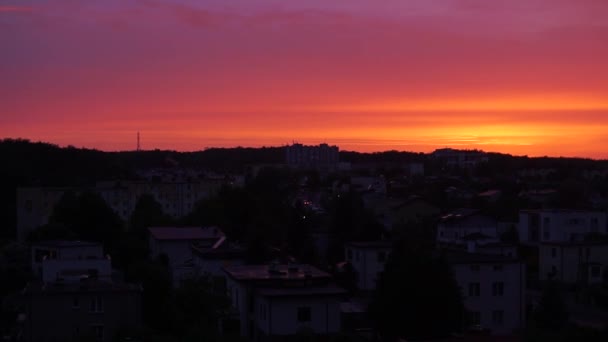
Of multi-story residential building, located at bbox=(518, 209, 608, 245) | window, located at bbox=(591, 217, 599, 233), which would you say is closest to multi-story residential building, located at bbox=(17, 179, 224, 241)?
multi-story residential building, located at bbox=(518, 209, 608, 245)

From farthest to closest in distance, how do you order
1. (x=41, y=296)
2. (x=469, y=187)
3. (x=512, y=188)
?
(x=469, y=187) → (x=512, y=188) → (x=41, y=296)

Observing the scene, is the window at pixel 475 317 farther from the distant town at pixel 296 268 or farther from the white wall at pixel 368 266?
the white wall at pixel 368 266

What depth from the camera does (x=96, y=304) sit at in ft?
58.9

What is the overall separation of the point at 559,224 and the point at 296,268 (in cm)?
1997

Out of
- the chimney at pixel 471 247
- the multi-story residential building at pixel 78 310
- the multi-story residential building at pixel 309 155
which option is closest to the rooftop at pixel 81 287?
the multi-story residential building at pixel 78 310

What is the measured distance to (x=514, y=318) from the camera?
21828 mm

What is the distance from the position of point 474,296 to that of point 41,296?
1046 cm

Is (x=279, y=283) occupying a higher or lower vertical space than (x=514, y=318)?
higher

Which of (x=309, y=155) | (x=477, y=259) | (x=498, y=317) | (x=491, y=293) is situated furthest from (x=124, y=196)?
(x=309, y=155)

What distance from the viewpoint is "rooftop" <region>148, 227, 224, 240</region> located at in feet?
97.7

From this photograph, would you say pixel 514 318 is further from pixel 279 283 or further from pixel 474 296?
pixel 279 283

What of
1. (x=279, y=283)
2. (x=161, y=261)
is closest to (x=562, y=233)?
(x=161, y=261)

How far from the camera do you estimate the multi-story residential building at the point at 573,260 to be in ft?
95.9

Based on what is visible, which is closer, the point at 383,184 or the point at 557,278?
the point at 557,278
